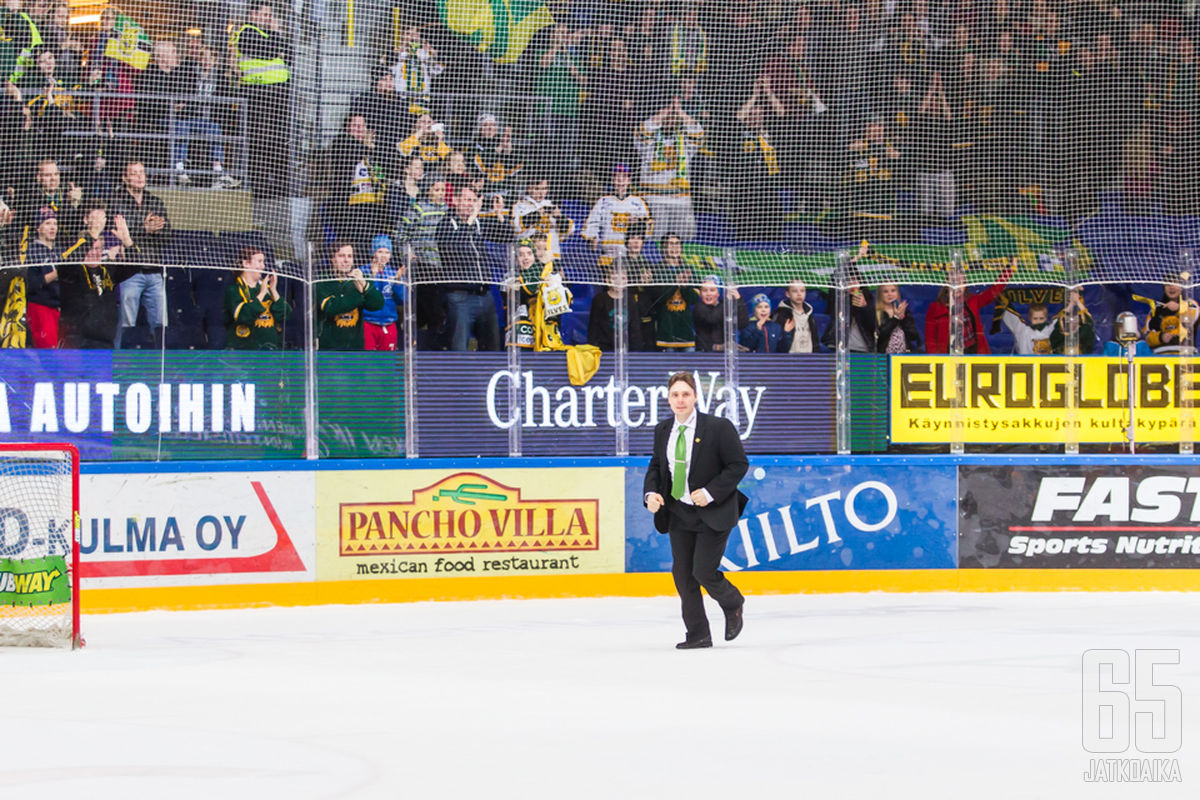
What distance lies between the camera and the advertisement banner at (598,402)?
398 inches

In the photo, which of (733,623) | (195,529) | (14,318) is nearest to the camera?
(733,623)

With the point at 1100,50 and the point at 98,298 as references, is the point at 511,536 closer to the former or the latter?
the point at 98,298

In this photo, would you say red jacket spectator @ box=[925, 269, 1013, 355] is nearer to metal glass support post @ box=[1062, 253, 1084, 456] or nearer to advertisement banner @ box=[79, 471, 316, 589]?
metal glass support post @ box=[1062, 253, 1084, 456]

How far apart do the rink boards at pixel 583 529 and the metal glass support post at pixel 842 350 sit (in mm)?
247

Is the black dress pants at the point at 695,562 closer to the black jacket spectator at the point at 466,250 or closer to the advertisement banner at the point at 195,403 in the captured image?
the advertisement banner at the point at 195,403

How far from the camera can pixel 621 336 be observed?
1038 centimetres

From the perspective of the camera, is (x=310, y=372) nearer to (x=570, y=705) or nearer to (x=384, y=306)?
(x=384, y=306)

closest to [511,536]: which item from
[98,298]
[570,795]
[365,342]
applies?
[365,342]

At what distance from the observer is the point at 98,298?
31.2 feet

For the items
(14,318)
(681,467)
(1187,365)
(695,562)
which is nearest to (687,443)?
(681,467)

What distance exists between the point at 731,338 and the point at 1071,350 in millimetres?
2658

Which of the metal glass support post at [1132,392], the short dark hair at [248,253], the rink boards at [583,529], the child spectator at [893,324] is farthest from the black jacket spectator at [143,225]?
the metal glass support post at [1132,392]

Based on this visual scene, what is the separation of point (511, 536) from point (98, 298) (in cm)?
326

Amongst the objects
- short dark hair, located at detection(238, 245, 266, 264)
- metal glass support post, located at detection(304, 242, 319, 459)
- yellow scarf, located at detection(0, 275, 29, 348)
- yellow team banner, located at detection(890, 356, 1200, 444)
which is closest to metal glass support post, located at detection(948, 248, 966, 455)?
yellow team banner, located at detection(890, 356, 1200, 444)
